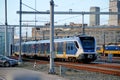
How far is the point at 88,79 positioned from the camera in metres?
21.8

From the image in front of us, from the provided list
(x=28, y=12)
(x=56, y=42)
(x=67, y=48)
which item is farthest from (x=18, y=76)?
(x=28, y=12)

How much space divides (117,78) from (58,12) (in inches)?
1297

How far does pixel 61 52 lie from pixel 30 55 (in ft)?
59.0

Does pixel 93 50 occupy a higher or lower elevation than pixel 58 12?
lower

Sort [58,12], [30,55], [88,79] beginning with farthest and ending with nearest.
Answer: [30,55], [58,12], [88,79]

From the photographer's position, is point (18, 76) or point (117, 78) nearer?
point (18, 76)

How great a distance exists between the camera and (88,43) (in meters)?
39.8

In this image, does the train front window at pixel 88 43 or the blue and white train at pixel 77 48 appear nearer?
the blue and white train at pixel 77 48

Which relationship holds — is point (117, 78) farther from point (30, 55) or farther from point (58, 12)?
point (30, 55)

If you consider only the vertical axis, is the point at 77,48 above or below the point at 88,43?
below

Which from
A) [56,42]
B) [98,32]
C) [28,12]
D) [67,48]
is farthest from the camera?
[98,32]

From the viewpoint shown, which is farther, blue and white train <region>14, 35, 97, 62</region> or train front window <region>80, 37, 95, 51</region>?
train front window <region>80, 37, 95, 51</region>

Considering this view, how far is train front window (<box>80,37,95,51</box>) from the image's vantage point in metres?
39.5

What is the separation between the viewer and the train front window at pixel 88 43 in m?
39.5
